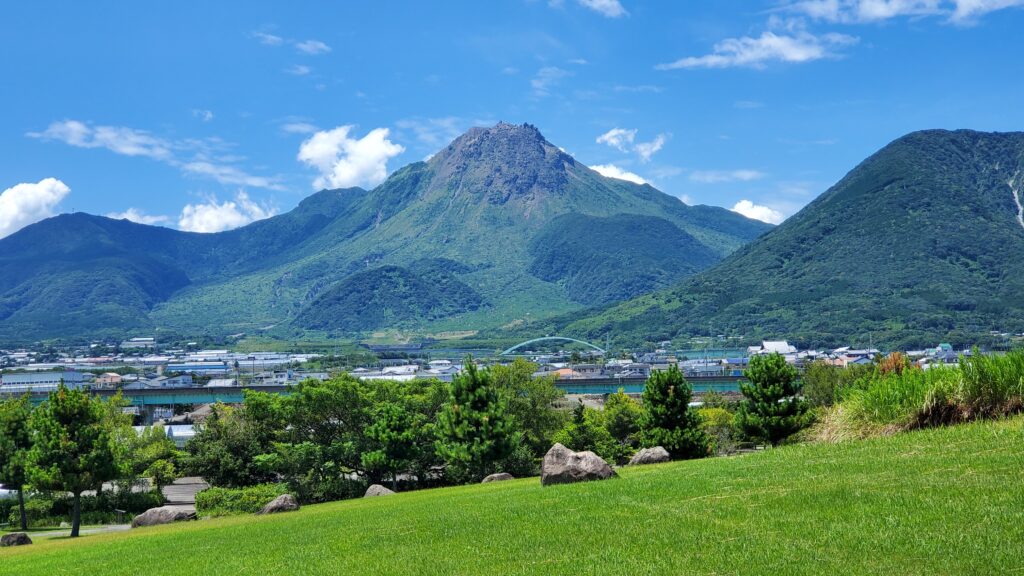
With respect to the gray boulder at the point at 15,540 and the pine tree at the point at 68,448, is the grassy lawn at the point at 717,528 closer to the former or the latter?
the gray boulder at the point at 15,540

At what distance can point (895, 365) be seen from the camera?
32.7m

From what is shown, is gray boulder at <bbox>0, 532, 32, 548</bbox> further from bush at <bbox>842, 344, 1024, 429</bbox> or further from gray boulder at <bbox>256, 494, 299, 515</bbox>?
bush at <bbox>842, 344, 1024, 429</bbox>

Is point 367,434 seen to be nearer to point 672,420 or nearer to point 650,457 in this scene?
point 672,420

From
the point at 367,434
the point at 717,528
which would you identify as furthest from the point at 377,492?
the point at 717,528

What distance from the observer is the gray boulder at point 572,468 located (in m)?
25.1

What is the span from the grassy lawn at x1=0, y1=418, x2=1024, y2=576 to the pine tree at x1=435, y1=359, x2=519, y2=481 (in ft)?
59.8

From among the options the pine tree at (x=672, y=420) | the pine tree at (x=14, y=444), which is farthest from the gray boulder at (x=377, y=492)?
the pine tree at (x=14, y=444)

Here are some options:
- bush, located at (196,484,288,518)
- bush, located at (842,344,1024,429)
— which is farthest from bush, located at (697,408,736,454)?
bush, located at (842,344,1024,429)

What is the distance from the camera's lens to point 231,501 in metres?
40.1

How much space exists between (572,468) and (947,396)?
1007 centimetres

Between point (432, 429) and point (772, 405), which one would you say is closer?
point (772, 405)

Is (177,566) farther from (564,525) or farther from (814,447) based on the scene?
(814,447)

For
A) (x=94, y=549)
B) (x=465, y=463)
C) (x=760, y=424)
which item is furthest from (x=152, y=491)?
(x=760, y=424)

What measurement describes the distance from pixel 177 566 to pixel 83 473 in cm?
2364
